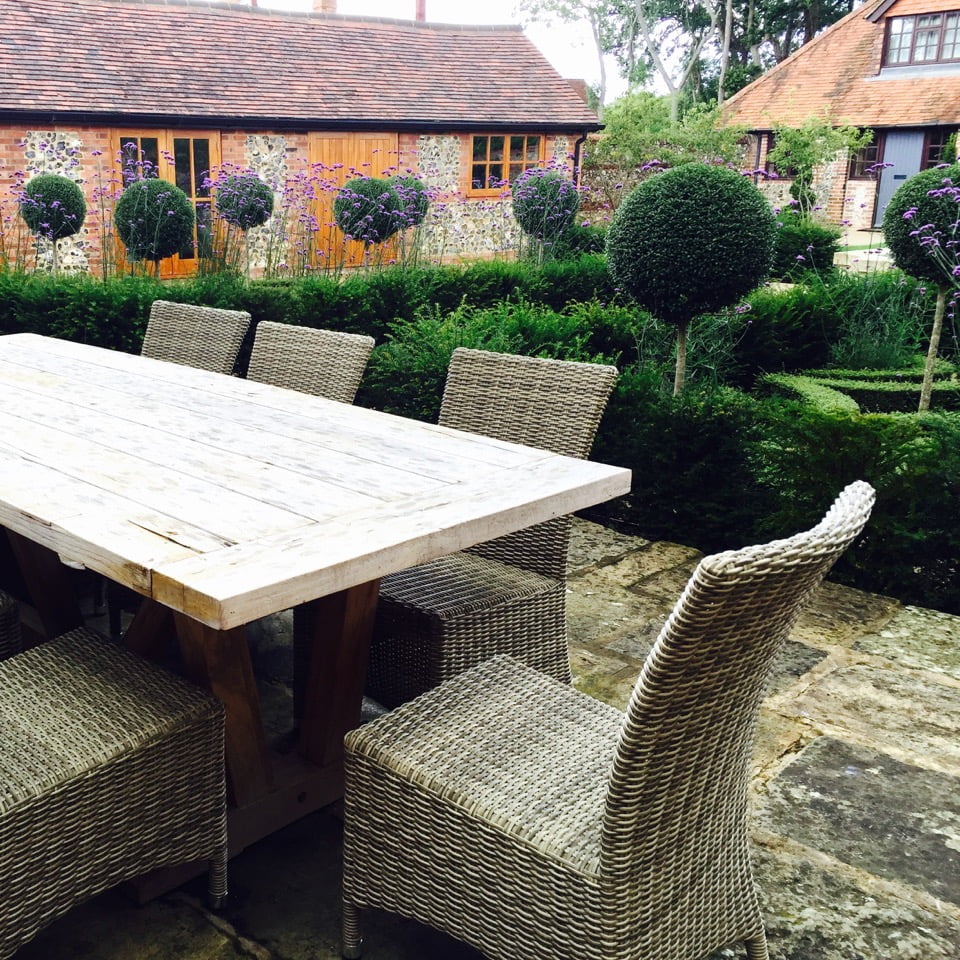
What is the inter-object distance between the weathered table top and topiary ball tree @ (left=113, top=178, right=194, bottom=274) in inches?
228

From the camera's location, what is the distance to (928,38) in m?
22.1

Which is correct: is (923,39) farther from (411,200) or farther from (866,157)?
(411,200)

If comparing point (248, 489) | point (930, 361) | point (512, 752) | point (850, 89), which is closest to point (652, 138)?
point (850, 89)

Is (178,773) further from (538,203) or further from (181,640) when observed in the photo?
(538,203)

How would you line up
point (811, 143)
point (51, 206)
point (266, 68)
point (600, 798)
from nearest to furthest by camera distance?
point (600, 798) → point (51, 206) → point (266, 68) → point (811, 143)

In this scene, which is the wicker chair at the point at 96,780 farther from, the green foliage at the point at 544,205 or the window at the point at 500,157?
the window at the point at 500,157

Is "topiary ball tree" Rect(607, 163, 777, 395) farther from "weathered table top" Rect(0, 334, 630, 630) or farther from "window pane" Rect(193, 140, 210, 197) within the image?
"window pane" Rect(193, 140, 210, 197)

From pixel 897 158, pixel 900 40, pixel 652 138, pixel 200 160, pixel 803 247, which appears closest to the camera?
pixel 803 247

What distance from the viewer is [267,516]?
2.02 meters

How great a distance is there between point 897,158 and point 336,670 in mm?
22806

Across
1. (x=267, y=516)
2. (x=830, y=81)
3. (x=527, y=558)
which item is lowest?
(x=527, y=558)

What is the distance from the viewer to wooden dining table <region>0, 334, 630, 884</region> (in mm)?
1807

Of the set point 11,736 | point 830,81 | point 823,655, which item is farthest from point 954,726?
point 830,81

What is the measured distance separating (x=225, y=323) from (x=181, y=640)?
84.2 inches
